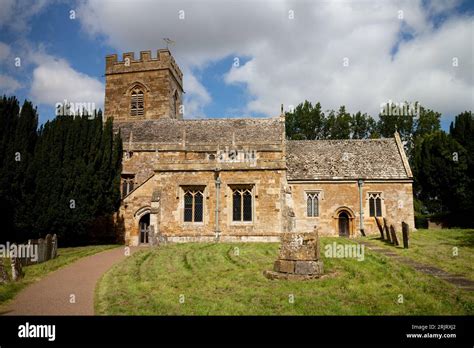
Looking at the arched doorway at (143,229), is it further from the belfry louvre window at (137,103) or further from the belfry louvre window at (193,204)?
the belfry louvre window at (137,103)

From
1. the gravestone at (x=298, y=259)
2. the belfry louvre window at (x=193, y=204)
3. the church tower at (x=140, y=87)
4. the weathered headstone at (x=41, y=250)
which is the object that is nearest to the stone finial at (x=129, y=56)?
the church tower at (x=140, y=87)

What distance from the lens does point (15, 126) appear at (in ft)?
57.2

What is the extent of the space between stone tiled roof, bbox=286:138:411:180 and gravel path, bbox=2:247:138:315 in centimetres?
1662

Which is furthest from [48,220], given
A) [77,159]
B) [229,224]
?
[229,224]

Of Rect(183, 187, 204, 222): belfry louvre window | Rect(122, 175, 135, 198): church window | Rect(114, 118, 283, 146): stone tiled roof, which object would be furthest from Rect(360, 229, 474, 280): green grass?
Rect(122, 175, 135, 198): church window

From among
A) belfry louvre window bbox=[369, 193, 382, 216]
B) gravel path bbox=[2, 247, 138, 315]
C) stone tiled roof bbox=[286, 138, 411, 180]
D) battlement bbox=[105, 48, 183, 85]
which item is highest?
battlement bbox=[105, 48, 183, 85]

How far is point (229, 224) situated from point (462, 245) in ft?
35.5

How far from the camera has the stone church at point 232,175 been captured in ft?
65.4

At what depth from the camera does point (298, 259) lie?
31.6 feet

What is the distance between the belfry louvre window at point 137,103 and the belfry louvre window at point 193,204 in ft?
56.4

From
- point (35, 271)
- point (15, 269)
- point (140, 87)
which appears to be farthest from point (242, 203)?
point (140, 87)

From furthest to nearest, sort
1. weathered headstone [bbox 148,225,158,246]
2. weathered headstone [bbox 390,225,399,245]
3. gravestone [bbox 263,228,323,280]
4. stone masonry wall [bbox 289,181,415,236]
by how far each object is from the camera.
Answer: stone masonry wall [bbox 289,181,415,236]
weathered headstone [bbox 148,225,158,246]
weathered headstone [bbox 390,225,399,245]
gravestone [bbox 263,228,323,280]

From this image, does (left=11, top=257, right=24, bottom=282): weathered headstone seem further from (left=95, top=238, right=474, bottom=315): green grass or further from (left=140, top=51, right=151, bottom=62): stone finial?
(left=140, top=51, right=151, bottom=62): stone finial

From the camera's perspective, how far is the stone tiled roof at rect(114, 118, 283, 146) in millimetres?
27062
